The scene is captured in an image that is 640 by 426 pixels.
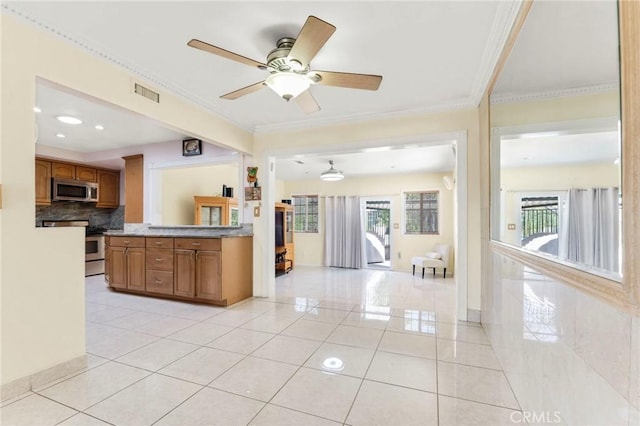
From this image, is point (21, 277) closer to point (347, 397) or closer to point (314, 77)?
point (347, 397)

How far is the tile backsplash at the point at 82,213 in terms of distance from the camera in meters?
5.46

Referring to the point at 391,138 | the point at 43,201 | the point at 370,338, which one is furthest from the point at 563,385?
the point at 43,201

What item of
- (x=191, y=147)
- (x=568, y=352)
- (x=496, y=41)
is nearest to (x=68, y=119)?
(x=191, y=147)

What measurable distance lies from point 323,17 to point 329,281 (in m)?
4.51

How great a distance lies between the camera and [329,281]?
18.1ft

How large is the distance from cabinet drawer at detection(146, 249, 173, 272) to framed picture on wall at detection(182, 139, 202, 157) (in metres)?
1.53

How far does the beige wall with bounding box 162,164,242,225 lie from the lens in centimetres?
500

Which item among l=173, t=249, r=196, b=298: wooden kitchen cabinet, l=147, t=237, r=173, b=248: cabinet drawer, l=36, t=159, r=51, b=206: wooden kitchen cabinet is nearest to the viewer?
l=173, t=249, r=196, b=298: wooden kitchen cabinet

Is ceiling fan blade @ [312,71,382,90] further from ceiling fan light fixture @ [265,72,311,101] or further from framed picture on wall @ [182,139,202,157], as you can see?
framed picture on wall @ [182,139,202,157]

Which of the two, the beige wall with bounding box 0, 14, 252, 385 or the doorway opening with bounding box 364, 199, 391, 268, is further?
the doorway opening with bounding box 364, 199, 391, 268

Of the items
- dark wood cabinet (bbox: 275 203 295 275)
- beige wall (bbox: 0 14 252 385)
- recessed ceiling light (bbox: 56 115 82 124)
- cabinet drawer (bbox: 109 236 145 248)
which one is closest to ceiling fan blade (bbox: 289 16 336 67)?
beige wall (bbox: 0 14 252 385)

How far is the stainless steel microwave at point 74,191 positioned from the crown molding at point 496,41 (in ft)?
22.2

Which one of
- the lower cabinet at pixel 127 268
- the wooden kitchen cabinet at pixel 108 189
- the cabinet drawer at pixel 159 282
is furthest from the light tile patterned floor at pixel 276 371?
the wooden kitchen cabinet at pixel 108 189

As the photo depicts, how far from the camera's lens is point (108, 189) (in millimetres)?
6125
